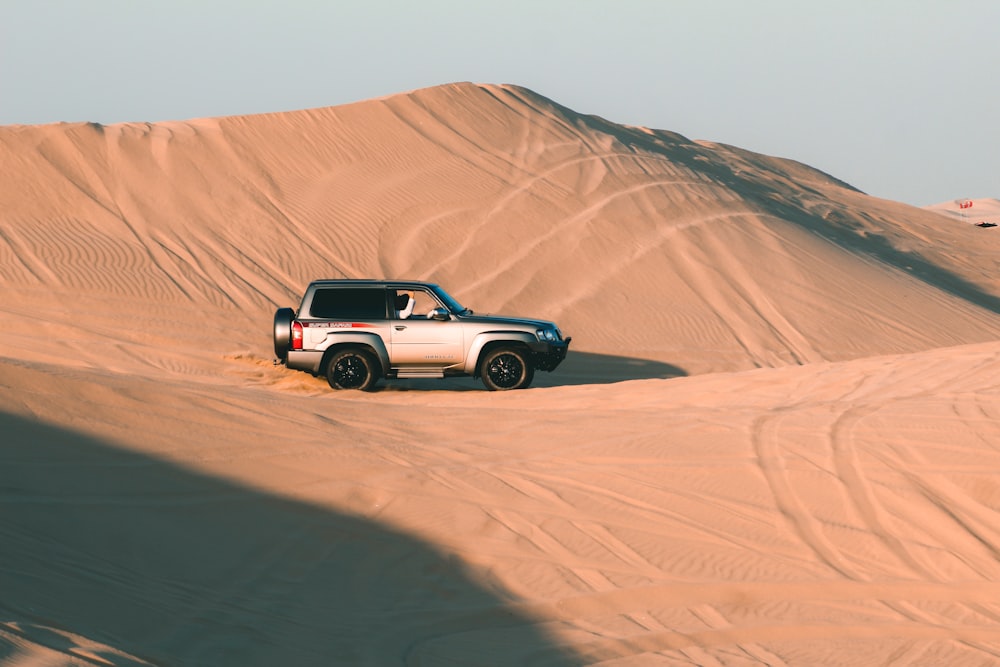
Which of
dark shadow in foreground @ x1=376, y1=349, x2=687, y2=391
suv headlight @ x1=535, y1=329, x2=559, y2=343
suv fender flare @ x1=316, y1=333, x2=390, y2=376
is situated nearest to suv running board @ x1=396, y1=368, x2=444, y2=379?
suv fender flare @ x1=316, y1=333, x2=390, y2=376

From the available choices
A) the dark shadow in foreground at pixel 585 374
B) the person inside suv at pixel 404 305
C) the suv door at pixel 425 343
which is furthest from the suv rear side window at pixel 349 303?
the dark shadow in foreground at pixel 585 374

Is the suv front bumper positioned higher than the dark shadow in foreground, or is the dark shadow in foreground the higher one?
the suv front bumper

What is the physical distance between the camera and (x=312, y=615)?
7180 millimetres

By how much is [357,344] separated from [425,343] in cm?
95

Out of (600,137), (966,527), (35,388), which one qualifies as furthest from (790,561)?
(600,137)

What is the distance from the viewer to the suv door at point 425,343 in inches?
625

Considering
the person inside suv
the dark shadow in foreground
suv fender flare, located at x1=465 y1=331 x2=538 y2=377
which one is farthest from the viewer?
the dark shadow in foreground

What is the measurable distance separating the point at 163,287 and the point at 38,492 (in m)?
14.0

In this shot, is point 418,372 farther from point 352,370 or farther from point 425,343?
point 352,370

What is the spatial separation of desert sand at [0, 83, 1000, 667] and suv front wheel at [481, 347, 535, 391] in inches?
11.3

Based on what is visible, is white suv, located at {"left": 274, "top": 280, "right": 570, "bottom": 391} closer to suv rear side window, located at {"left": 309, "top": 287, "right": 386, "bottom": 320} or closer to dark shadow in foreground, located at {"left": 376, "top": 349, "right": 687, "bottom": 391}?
suv rear side window, located at {"left": 309, "top": 287, "right": 386, "bottom": 320}

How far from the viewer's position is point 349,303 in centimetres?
1597

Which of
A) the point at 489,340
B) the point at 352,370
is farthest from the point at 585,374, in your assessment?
the point at 352,370

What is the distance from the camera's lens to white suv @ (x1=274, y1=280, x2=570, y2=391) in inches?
623
